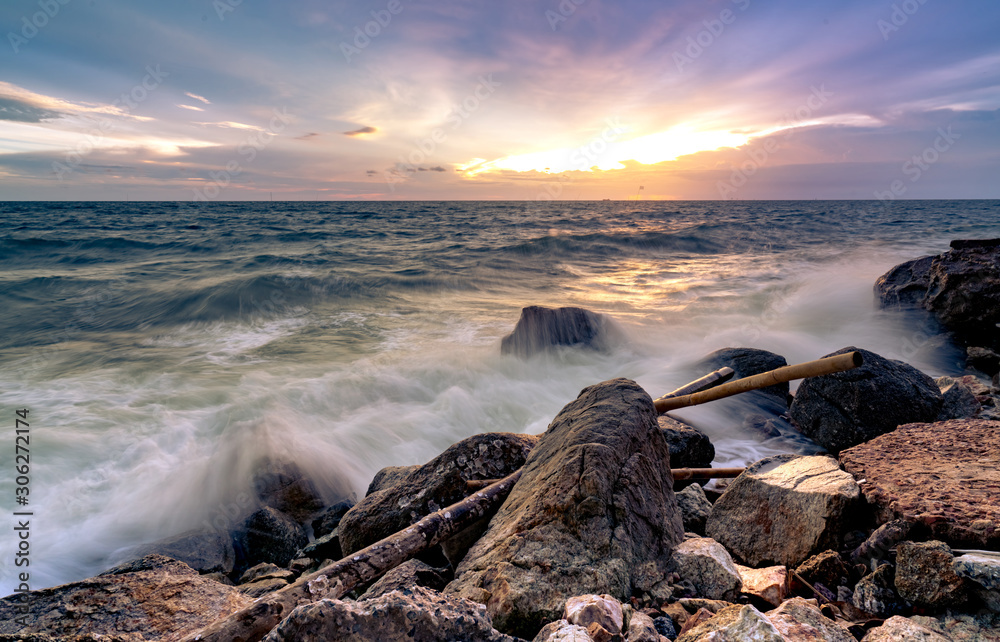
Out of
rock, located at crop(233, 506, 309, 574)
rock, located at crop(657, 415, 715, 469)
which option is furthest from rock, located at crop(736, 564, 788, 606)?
rock, located at crop(233, 506, 309, 574)

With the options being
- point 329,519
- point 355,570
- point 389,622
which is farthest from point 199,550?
point 389,622

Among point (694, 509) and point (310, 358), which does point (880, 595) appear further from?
point (310, 358)

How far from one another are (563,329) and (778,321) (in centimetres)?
606

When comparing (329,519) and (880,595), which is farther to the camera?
(329,519)

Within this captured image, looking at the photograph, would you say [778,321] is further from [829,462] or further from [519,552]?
[519,552]

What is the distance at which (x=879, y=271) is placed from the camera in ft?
52.4

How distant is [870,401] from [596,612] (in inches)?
169

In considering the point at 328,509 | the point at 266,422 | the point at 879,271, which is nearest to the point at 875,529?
the point at 328,509

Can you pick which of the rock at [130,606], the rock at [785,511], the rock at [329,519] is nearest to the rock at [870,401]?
the rock at [785,511]

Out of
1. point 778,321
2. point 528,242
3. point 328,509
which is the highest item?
point 528,242

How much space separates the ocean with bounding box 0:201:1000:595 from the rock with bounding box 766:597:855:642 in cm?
381

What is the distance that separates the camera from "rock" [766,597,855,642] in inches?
69.1

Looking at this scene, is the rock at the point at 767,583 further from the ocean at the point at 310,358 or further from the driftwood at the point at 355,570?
the ocean at the point at 310,358

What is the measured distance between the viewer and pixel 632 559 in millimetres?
2480
